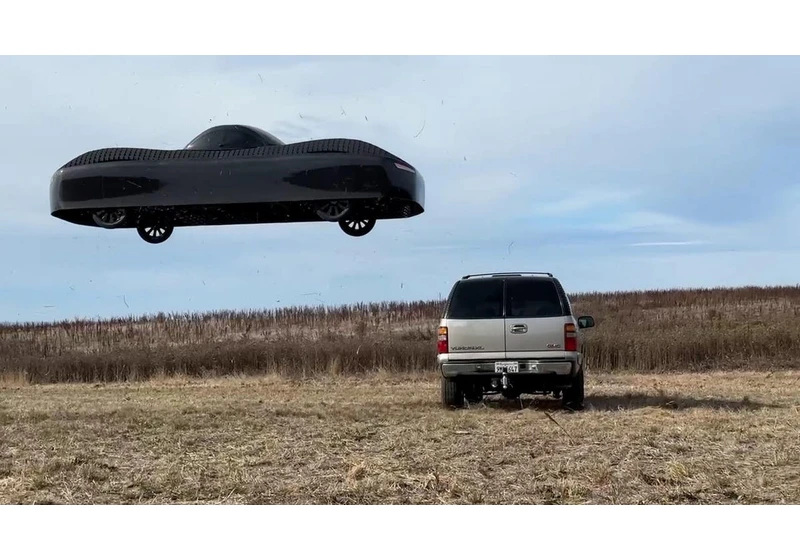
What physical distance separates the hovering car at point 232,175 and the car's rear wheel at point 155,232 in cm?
20

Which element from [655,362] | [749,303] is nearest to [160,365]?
[655,362]

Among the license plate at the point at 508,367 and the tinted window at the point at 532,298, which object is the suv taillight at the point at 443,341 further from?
the tinted window at the point at 532,298

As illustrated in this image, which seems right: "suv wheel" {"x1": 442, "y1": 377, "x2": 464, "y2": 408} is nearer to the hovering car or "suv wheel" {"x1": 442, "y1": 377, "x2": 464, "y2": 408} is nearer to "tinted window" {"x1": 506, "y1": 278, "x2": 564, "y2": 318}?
"tinted window" {"x1": 506, "y1": 278, "x2": 564, "y2": 318}

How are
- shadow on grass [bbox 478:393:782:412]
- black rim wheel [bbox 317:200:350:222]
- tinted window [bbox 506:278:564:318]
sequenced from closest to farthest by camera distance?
1. black rim wheel [bbox 317:200:350:222]
2. tinted window [bbox 506:278:564:318]
3. shadow on grass [bbox 478:393:782:412]

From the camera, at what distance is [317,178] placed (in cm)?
381

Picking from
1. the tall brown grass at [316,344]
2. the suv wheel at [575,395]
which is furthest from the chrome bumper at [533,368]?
the tall brown grass at [316,344]

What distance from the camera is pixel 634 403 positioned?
497 inches

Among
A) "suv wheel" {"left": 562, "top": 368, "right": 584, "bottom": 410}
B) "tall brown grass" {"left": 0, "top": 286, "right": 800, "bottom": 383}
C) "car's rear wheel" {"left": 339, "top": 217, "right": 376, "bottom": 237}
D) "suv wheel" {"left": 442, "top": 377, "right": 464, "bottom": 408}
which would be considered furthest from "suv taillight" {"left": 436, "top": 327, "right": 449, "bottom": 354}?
"tall brown grass" {"left": 0, "top": 286, "right": 800, "bottom": 383}

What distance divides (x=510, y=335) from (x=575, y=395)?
1540mm

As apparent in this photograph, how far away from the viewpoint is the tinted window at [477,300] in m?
11.3

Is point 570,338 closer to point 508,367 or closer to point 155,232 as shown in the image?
point 508,367

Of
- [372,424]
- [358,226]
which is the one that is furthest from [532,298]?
[358,226]

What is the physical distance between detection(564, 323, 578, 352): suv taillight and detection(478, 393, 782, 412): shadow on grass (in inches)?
48.3

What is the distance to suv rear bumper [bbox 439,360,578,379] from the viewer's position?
11.1 meters
